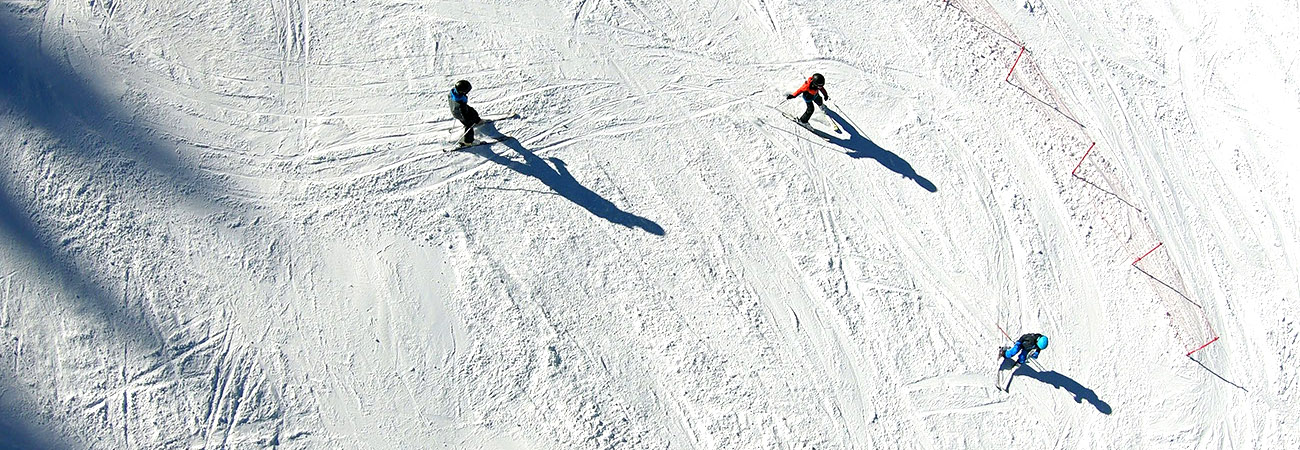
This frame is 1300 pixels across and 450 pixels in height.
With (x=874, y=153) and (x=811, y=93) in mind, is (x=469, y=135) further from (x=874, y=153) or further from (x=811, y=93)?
(x=874, y=153)

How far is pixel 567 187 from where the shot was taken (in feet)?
34.1

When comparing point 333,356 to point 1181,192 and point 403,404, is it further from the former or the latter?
point 1181,192

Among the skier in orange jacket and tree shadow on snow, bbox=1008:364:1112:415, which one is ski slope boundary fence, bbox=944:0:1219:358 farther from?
the skier in orange jacket

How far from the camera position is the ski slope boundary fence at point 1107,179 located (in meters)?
11.2

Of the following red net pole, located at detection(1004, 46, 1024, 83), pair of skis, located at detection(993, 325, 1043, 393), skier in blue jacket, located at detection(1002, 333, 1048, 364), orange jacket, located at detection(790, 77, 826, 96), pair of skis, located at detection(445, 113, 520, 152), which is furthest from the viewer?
red net pole, located at detection(1004, 46, 1024, 83)

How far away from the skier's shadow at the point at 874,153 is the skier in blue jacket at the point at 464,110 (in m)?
4.96

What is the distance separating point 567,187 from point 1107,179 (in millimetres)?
8447

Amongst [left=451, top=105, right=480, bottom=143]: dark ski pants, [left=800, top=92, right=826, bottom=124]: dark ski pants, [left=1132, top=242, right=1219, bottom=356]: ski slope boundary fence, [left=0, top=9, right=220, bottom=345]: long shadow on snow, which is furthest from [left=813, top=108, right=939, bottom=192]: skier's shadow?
[left=0, top=9, right=220, bottom=345]: long shadow on snow

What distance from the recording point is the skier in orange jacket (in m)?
10.5

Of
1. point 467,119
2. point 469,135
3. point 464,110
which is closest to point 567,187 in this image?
point 469,135

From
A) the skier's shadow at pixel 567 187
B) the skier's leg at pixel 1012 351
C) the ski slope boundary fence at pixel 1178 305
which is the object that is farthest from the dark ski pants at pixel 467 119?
the ski slope boundary fence at pixel 1178 305

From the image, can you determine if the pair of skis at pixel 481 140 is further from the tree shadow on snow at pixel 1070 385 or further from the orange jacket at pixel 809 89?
the tree shadow on snow at pixel 1070 385

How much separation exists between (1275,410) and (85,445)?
15.7 metres

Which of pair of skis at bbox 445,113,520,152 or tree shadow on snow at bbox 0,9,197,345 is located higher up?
pair of skis at bbox 445,113,520,152
